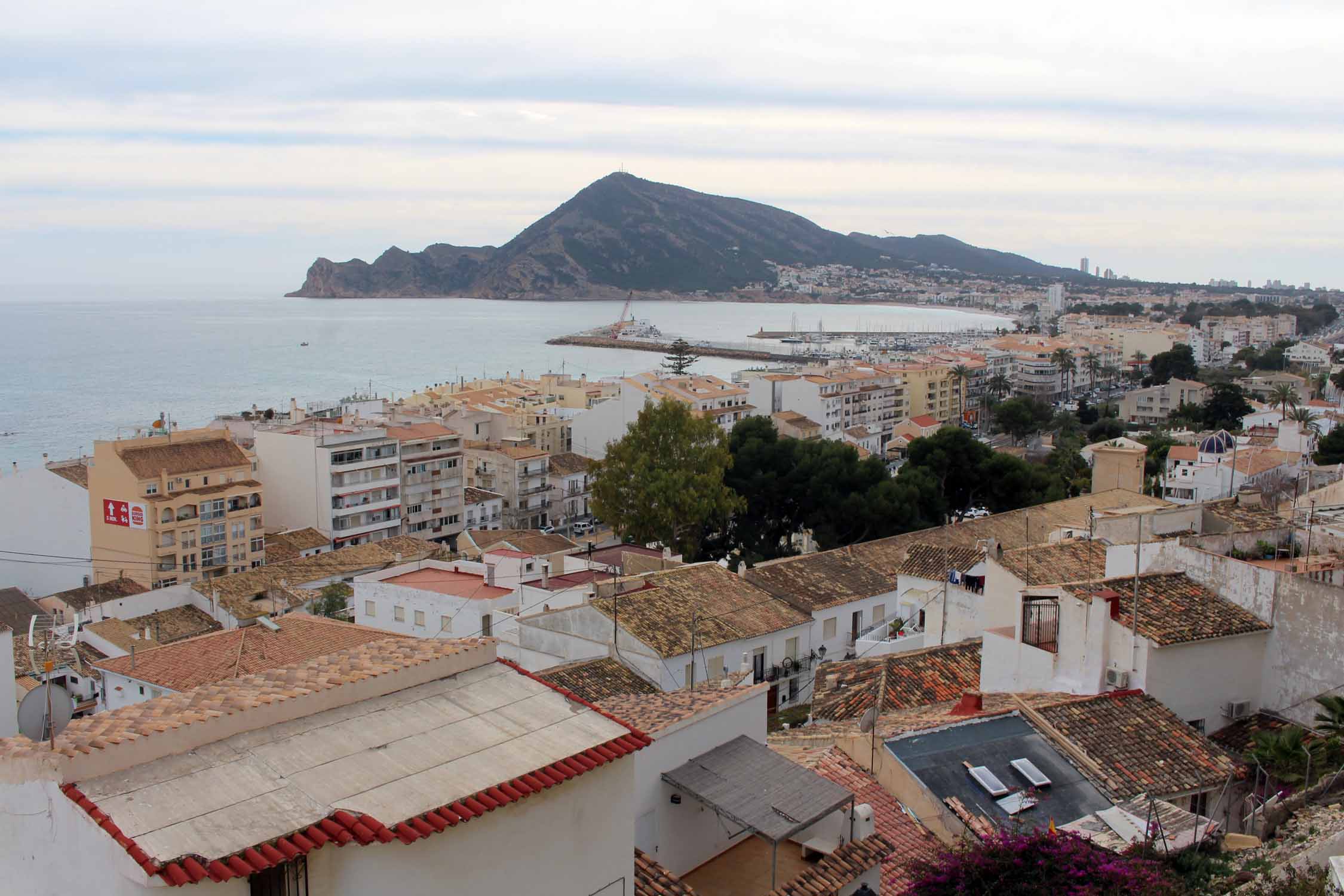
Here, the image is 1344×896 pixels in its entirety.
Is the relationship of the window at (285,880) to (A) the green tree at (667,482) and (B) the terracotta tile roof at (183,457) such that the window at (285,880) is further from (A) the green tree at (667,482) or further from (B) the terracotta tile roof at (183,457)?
(B) the terracotta tile roof at (183,457)

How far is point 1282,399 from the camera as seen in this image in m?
61.1

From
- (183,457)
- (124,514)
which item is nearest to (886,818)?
(124,514)

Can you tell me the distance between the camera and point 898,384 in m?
86.7

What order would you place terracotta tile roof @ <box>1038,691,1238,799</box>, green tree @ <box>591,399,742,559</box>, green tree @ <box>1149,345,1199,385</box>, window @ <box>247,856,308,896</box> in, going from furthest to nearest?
green tree @ <box>1149,345,1199,385</box>, green tree @ <box>591,399,742,559</box>, terracotta tile roof @ <box>1038,691,1238,799</box>, window @ <box>247,856,308,896</box>

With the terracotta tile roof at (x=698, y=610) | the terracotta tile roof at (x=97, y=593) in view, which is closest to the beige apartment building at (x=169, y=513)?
the terracotta tile roof at (x=97, y=593)

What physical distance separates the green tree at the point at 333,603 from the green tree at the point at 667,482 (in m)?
8.71

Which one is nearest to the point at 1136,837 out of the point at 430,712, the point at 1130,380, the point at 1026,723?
the point at 1026,723

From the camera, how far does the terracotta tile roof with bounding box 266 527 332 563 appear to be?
4228 centimetres

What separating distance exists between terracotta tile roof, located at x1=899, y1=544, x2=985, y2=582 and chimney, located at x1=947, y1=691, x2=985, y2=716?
698cm

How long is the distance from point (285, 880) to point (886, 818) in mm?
5946

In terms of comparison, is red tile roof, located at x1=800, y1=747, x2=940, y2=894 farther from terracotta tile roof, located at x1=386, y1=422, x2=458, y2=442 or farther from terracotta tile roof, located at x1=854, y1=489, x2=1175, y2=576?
terracotta tile roof, located at x1=386, y1=422, x2=458, y2=442

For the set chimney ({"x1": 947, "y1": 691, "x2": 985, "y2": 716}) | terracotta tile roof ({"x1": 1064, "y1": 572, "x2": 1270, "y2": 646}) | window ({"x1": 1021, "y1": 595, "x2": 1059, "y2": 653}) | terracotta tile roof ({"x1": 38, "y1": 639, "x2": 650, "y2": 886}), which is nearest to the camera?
terracotta tile roof ({"x1": 38, "y1": 639, "x2": 650, "y2": 886})

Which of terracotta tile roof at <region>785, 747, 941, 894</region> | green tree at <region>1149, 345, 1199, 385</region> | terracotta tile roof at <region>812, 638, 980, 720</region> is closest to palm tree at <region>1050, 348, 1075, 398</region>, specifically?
green tree at <region>1149, 345, 1199, 385</region>

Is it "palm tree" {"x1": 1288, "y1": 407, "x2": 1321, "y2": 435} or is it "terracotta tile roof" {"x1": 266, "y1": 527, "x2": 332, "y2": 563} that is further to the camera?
"palm tree" {"x1": 1288, "y1": 407, "x2": 1321, "y2": 435}
